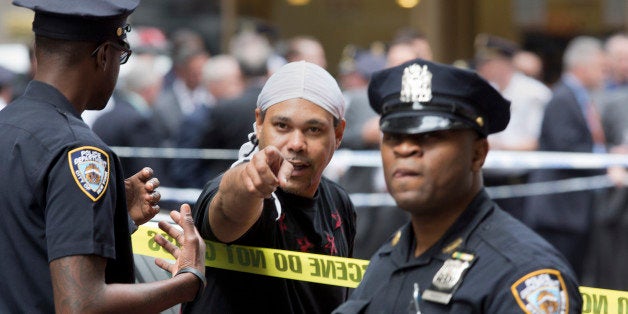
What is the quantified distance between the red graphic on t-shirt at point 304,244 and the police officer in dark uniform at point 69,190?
57 cm

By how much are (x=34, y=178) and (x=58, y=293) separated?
0.34 metres

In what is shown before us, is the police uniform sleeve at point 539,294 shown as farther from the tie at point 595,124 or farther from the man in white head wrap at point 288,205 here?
the tie at point 595,124

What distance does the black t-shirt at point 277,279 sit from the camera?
4215 mm

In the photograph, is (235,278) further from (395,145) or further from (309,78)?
(395,145)

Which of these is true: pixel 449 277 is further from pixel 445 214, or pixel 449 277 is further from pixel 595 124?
pixel 595 124

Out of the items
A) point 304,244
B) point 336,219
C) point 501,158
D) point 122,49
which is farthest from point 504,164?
point 122,49

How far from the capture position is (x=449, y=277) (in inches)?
126

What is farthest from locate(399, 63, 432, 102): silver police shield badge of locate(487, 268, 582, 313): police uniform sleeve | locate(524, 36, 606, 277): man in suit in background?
locate(524, 36, 606, 277): man in suit in background

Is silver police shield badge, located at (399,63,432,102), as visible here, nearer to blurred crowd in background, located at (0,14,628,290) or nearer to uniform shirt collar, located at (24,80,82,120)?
uniform shirt collar, located at (24,80,82,120)

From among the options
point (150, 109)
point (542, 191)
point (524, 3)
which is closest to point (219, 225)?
point (542, 191)

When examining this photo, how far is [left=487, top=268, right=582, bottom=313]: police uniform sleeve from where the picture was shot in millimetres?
3010

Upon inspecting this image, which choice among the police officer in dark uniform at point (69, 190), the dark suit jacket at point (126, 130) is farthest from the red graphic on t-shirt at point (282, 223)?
the dark suit jacket at point (126, 130)

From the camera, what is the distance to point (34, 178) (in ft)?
11.7

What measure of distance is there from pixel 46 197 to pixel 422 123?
1.12m
